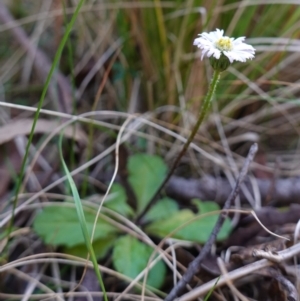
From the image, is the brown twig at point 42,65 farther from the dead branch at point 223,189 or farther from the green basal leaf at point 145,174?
the dead branch at point 223,189

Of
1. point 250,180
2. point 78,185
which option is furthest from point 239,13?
point 78,185

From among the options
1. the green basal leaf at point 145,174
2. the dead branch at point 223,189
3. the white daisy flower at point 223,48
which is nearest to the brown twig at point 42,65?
the green basal leaf at point 145,174

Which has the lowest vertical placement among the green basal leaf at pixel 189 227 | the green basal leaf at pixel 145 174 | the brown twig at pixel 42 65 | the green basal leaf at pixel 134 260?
the green basal leaf at pixel 134 260

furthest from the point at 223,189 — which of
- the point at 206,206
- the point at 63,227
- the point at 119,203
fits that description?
the point at 63,227

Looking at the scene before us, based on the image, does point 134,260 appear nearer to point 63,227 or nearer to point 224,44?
point 63,227

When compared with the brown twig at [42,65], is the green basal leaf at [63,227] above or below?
below

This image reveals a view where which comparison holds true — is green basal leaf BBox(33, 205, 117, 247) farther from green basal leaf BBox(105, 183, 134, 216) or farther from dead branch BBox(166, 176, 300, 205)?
dead branch BBox(166, 176, 300, 205)

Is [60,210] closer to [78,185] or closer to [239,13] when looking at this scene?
[78,185]
